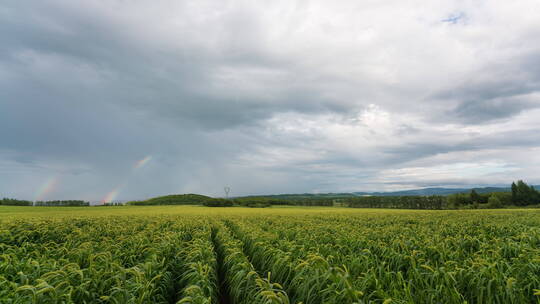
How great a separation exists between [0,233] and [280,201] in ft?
388

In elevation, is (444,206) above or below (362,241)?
below

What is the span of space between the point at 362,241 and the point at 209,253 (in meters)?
5.10

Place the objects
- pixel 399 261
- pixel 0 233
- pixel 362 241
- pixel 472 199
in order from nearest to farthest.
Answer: pixel 399 261 → pixel 362 241 → pixel 0 233 → pixel 472 199

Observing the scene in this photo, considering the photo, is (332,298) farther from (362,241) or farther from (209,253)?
(362,241)

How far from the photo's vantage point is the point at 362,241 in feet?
28.4

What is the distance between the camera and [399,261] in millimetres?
6668

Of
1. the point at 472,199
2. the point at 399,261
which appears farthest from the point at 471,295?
the point at 472,199

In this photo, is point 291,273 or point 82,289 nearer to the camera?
point 82,289

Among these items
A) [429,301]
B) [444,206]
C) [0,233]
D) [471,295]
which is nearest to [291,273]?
[429,301]

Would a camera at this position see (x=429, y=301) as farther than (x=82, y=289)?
Yes

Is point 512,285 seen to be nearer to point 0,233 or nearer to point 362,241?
point 362,241

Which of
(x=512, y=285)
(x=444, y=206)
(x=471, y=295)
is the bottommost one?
(x=444, y=206)

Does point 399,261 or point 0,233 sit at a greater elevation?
point 0,233

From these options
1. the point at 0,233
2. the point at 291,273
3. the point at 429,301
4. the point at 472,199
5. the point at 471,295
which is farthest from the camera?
the point at 472,199
